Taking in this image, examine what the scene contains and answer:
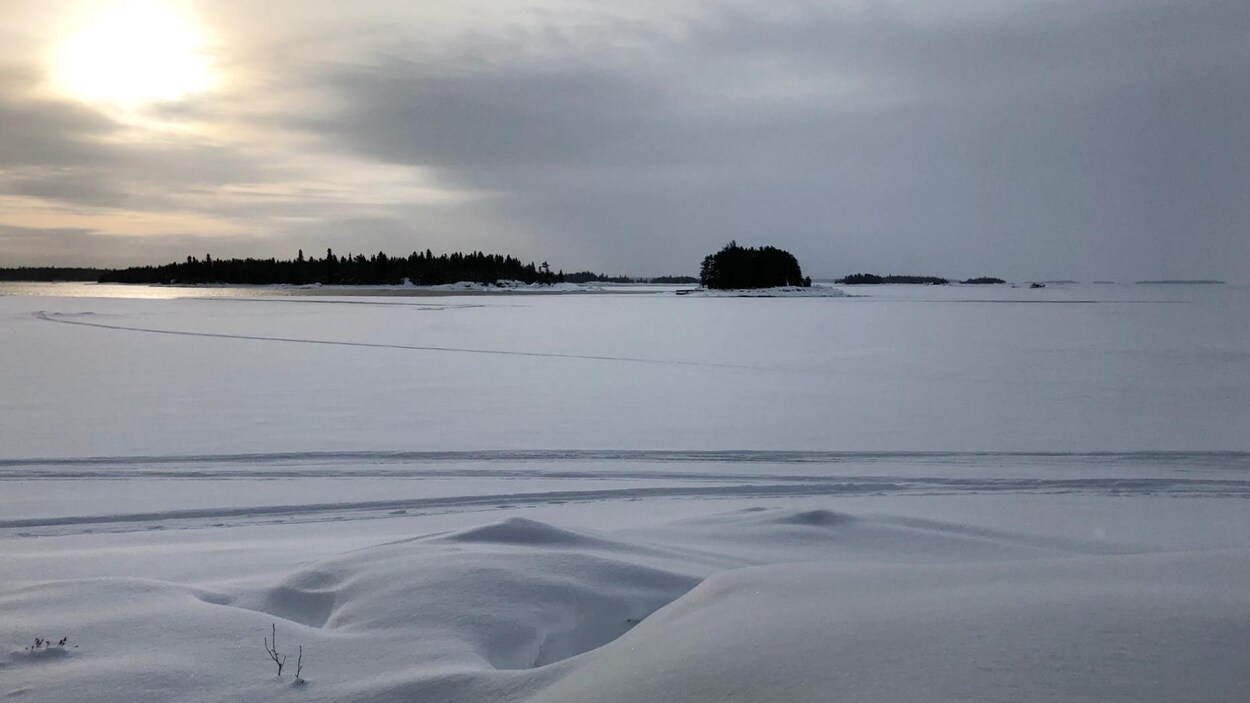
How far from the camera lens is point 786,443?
8.24 m

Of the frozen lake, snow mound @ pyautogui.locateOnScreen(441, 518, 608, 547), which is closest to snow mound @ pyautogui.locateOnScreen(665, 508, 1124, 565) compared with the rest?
snow mound @ pyautogui.locateOnScreen(441, 518, 608, 547)

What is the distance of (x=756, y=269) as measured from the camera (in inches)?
3187

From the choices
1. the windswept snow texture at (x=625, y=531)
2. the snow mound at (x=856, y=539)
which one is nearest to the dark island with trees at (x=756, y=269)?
the windswept snow texture at (x=625, y=531)

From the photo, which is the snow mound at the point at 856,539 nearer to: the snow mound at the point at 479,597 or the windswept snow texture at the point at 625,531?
the windswept snow texture at the point at 625,531

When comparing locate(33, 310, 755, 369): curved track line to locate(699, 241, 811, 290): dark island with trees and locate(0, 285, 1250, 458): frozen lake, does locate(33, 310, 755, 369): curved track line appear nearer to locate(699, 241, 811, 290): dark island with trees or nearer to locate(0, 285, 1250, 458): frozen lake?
locate(0, 285, 1250, 458): frozen lake

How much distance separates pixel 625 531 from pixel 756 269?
77576mm

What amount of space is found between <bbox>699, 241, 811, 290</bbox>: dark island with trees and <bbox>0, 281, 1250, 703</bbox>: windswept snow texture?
220 ft

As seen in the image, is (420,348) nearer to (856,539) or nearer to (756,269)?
(856,539)

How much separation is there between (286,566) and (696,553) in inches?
82.9

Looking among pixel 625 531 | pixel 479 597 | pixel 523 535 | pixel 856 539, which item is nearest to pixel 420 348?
pixel 625 531

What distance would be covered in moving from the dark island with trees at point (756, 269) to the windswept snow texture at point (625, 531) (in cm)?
6692

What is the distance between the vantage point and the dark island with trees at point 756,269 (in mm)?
80750

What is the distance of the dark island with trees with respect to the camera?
265 feet

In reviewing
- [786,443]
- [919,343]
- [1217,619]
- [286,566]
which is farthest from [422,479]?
[919,343]
